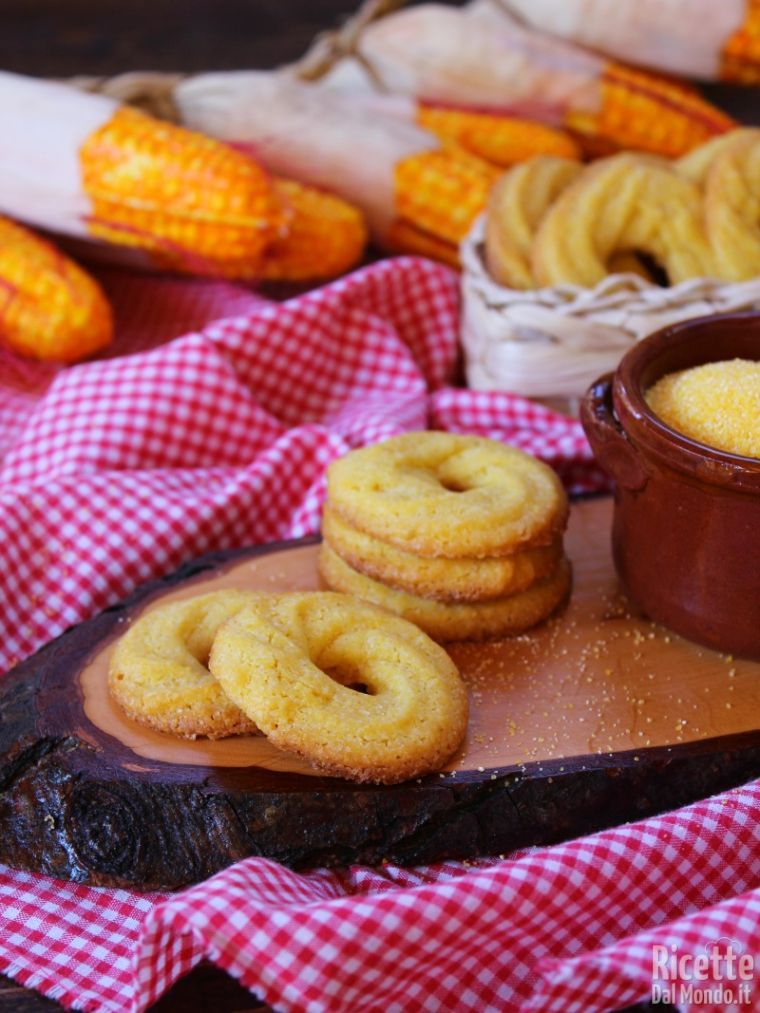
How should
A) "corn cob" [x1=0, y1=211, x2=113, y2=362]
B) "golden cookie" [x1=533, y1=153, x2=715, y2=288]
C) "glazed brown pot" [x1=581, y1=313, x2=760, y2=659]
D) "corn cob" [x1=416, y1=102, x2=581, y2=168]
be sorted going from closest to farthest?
"glazed brown pot" [x1=581, y1=313, x2=760, y2=659]
"golden cookie" [x1=533, y1=153, x2=715, y2=288]
"corn cob" [x1=0, y1=211, x2=113, y2=362]
"corn cob" [x1=416, y1=102, x2=581, y2=168]

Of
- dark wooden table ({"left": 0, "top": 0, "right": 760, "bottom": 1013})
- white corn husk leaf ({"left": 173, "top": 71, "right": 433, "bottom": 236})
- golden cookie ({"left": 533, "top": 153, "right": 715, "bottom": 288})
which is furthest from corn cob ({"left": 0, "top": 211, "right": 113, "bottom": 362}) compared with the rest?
dark wooden table ({"left": 0, "top": 0, "right": 760, "bottom": 1013})

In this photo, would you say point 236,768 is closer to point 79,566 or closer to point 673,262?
point 79,566

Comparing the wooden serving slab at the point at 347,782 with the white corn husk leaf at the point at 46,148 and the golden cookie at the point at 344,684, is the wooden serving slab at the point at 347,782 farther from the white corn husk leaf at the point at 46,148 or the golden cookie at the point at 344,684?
the white corn husk leaf at the point at 46,148

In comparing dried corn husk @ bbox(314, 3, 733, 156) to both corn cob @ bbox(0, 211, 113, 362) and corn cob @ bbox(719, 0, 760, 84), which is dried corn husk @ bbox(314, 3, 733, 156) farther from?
corn cob @ bbox(0, 211, 113, 362)

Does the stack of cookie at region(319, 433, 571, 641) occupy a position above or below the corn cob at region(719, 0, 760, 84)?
below

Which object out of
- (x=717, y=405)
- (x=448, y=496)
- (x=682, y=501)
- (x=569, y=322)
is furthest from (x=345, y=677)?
(x=569, y=322)
